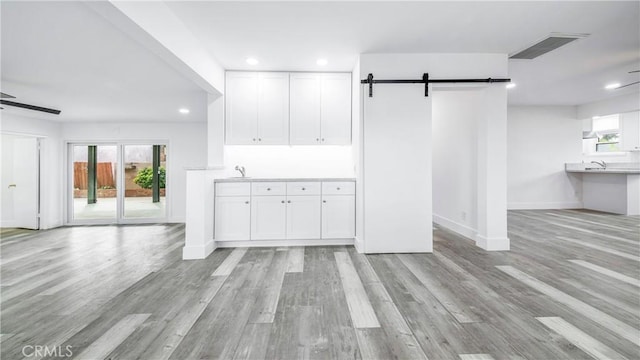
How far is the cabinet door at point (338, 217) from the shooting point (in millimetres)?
3805

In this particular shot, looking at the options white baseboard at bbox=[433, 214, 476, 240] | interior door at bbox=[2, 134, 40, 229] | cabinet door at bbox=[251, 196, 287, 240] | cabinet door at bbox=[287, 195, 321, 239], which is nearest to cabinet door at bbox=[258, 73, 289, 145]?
cabinet door at bbox=[251, 196, 287, 240]

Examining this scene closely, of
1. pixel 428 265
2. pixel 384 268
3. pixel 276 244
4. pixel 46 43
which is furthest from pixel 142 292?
pixel 428 265

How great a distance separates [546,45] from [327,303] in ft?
13.0

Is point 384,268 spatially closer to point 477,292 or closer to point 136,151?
point 477,292

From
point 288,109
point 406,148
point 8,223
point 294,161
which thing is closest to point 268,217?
point 294,161

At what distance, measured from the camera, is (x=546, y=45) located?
3.35 meters

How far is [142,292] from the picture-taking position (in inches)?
96.4

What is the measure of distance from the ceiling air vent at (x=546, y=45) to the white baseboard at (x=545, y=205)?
4.43m

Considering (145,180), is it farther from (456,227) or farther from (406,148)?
(456,227)

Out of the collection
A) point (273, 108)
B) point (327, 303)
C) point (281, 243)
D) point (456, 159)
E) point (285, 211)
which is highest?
point (273, 108)

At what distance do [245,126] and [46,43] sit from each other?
7.09 ft

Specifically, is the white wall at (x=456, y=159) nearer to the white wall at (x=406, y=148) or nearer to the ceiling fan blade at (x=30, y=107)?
the white wall at (x=406, y=148)

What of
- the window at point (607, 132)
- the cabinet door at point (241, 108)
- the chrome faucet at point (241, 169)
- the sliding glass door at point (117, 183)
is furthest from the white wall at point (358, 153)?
the window at point (607, 132)

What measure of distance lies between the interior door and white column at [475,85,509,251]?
27.9ft
